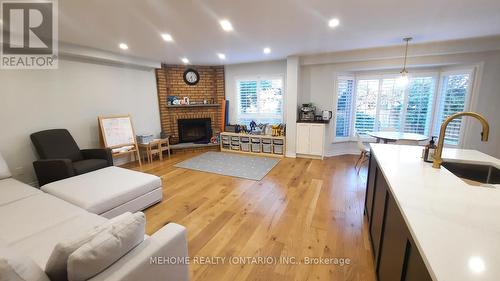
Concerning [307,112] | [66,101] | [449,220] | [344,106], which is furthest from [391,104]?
[66,101]

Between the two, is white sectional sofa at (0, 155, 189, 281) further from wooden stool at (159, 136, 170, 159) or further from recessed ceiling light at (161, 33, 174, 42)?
wooden stool at (159, 136, 170, 159)

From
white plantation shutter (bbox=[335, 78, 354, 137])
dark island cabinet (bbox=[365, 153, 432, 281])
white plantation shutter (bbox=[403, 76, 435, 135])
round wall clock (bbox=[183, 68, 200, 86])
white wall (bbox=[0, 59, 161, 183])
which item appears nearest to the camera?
dark island cabinet (bbox=[365, 153, 432, 281])

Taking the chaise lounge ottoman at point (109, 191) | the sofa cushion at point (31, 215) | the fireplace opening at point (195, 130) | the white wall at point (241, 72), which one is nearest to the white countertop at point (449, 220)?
the sofa cushion at point (31, 215)

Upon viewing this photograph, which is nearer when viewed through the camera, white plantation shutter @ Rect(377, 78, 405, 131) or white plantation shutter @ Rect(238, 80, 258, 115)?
white plantation shutter @ Rect(377, 78, 405, 131)

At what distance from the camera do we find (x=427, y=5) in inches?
87.0

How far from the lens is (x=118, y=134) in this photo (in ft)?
14.2

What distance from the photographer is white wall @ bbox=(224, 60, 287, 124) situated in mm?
5336

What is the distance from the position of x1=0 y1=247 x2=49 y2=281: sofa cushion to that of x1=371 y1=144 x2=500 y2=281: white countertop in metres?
1.47

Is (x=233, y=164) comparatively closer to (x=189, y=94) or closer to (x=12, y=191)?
(x=189, y=94)

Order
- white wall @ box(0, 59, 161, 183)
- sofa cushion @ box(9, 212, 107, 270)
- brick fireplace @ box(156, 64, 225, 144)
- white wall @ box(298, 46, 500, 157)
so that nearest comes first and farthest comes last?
sofa cushion @ box(9, 212, 107, 270), white wall @ box(0, 59, 161, 183), white wall @ box(298, 46, 500, 157), brick fireplace @ box(156, 64, 225, 144)

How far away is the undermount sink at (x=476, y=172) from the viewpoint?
5.31 ft

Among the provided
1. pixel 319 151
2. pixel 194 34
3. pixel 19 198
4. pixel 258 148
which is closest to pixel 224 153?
pixel 258 148

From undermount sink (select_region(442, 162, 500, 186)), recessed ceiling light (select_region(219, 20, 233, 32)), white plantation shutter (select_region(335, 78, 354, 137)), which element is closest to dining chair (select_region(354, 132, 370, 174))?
white plantation shutter (select_region(335, 78, 354, 137))

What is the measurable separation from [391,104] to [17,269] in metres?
5.85
